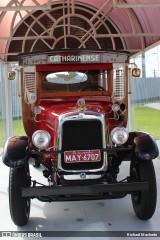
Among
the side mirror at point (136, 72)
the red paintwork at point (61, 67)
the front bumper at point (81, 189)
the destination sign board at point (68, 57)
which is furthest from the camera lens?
the side mirror at point (136, 72)

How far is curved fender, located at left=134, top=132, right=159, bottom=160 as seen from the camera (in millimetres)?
3953

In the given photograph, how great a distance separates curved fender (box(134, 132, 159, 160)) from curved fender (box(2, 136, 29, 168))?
1251 millimetres

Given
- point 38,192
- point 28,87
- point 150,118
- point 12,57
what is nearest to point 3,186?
point 28,87

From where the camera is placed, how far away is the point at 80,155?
395 cm

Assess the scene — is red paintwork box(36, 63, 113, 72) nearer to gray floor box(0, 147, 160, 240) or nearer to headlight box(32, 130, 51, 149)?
headlight box(32, 130, 51, 149)

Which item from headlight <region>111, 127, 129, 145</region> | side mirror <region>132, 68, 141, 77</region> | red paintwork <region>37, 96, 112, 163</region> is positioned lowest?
headlight <region>111, 127, 129, 145</region>

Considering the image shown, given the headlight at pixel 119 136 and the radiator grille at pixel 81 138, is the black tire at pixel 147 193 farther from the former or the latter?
the radiator grille at pixel 81 138

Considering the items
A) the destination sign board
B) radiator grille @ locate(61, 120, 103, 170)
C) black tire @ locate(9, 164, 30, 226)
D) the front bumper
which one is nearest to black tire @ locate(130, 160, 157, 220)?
the front bumper

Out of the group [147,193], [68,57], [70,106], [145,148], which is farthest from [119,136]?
[68,57]

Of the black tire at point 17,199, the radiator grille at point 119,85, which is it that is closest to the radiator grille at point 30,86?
the radiator grille at point 119,85

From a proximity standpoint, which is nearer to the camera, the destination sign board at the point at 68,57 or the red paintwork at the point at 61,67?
the destination sign board at the point at 68,57

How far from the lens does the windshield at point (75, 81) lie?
194 inches

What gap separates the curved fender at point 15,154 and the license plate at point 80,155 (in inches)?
18.2

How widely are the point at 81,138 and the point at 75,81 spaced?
1.21 m
